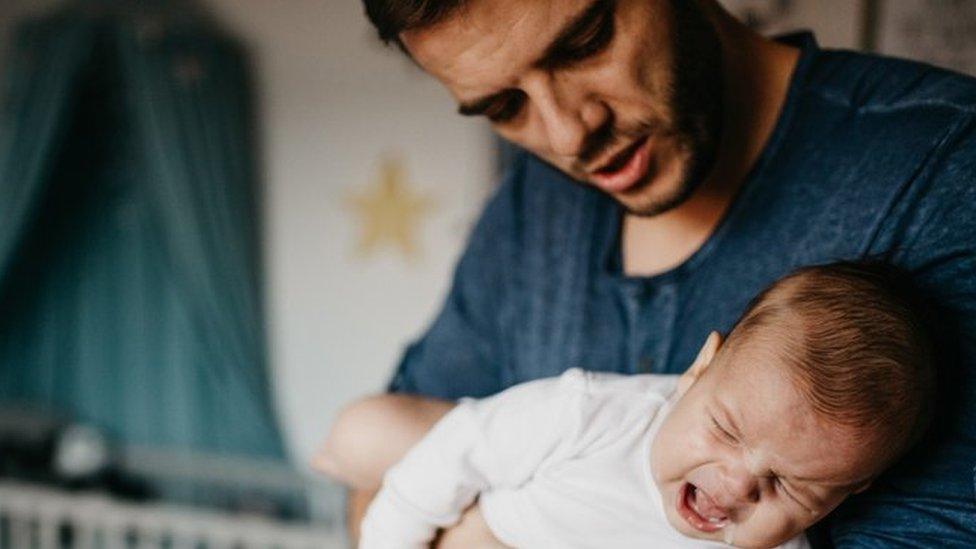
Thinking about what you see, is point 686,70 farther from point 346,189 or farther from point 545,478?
point 346,189

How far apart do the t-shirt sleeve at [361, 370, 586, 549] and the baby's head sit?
13 cm

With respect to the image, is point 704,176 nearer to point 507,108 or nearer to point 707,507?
point 507,108

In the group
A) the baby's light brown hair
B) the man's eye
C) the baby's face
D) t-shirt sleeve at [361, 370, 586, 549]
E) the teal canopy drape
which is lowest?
the teal canopy drape

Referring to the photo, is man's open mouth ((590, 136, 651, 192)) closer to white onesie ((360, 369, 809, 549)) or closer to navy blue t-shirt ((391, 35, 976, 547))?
navy blue t-shirt ((391, 35, 976, 547))

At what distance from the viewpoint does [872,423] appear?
730 mm

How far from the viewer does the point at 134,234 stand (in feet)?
11.1

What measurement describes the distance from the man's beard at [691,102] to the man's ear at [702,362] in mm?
152

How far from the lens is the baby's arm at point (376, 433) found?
1.04m

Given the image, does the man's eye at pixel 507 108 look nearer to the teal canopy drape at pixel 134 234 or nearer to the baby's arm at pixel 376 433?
the baby's arm at pixel 376 433

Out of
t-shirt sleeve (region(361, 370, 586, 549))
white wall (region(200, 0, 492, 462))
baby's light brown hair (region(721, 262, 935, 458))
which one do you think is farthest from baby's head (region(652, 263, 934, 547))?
white wall (region(200, 0, 492, 462))

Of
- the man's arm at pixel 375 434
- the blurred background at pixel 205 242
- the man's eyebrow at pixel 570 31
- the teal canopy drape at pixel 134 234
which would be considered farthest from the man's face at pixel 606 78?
the teal canopy drape at pixel 134 234

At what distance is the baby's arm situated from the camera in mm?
1043

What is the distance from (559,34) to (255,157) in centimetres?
267

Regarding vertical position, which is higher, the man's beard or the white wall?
the man's beard
